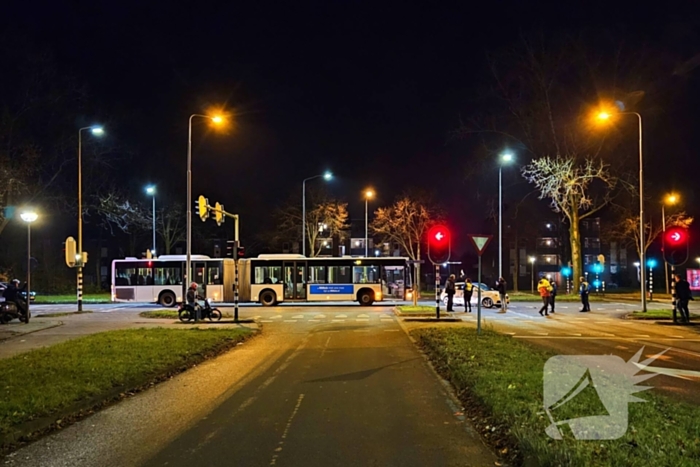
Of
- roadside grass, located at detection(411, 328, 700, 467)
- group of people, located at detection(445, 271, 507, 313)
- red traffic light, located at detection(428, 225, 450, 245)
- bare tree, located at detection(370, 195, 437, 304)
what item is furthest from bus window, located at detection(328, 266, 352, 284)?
roadside grass, located at detection(411, 328, 700, 467)

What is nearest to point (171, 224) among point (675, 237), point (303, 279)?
point (303, 279)

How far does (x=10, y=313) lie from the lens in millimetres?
23344

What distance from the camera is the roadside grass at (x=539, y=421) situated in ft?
19.0

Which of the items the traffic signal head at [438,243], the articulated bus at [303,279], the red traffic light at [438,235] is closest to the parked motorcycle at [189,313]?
the traffic signal head at [438,243]

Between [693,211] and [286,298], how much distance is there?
4172 cm

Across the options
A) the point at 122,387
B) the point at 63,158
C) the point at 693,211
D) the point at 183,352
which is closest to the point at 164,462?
the point at 122,387

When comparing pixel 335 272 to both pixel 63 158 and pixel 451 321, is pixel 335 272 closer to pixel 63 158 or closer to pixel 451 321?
pixel 451 321

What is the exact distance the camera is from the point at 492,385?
941 centimetres

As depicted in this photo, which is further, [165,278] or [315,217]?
[315,217]

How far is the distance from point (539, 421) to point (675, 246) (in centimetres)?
1977

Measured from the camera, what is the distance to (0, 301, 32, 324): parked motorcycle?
2317 cm

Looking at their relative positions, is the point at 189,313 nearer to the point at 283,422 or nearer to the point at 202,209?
the point at 202,209

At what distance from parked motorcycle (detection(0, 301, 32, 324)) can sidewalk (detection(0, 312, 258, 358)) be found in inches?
15.4

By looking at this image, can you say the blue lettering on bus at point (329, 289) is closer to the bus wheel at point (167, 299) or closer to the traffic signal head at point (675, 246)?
the bus wheel at point (167, 299)
